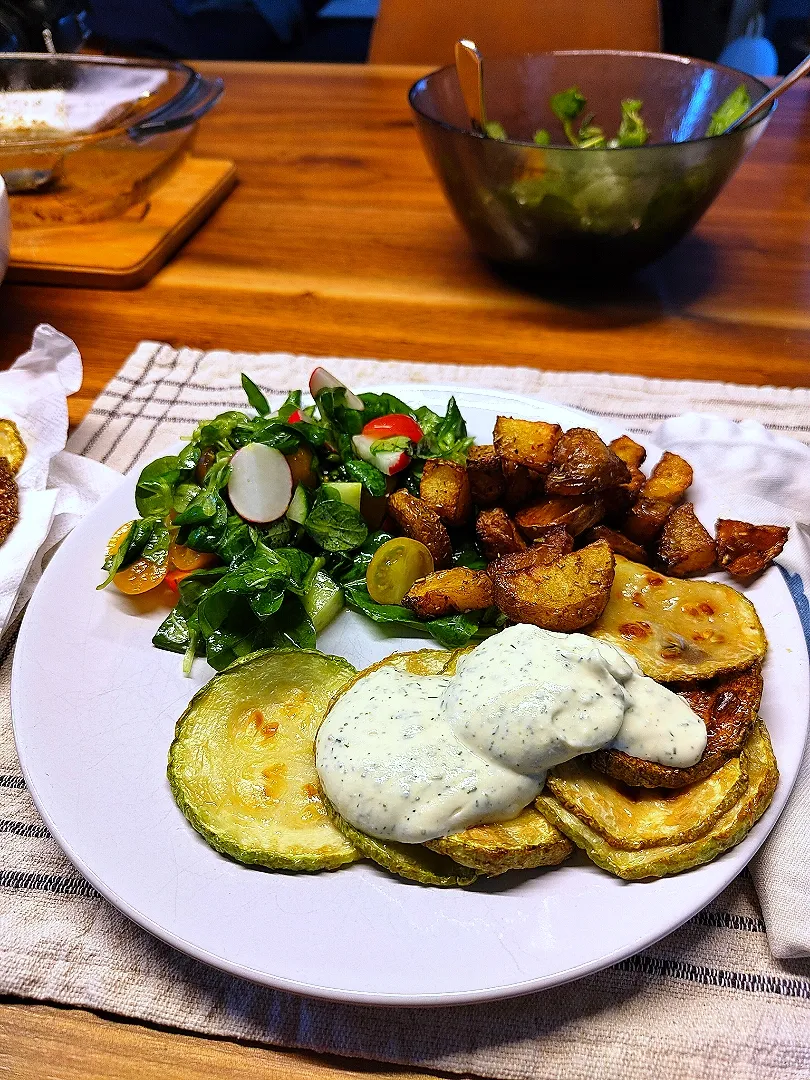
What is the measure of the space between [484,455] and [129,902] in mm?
1191

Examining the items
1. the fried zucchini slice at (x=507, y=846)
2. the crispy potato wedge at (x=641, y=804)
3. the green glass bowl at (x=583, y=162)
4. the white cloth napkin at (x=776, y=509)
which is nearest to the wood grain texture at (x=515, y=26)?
the green glass bowl at (x=583, y=162)

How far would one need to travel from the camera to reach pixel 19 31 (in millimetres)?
4660

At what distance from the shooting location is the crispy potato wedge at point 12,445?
222cm

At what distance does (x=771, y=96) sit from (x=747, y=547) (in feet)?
5.13

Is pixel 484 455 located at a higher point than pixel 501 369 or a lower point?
higher

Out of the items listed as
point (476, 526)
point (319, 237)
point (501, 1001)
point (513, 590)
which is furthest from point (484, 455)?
point (319, 237)

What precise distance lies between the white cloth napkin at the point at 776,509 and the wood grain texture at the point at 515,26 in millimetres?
2778

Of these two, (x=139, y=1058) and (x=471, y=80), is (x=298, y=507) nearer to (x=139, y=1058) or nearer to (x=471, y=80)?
(x=139, y=1058)

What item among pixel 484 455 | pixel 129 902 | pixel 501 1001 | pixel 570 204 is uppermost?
pixel 570 204

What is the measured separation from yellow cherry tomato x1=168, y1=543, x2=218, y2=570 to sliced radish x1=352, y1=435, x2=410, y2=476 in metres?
0.45

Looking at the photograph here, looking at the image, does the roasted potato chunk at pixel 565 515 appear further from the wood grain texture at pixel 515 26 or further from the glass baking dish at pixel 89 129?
the wood grain texture at pixel 515 26

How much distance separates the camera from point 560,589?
163 cm

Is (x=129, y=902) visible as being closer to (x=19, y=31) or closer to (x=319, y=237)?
(x=319, y=237)

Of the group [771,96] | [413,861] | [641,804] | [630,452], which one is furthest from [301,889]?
[771,96]
